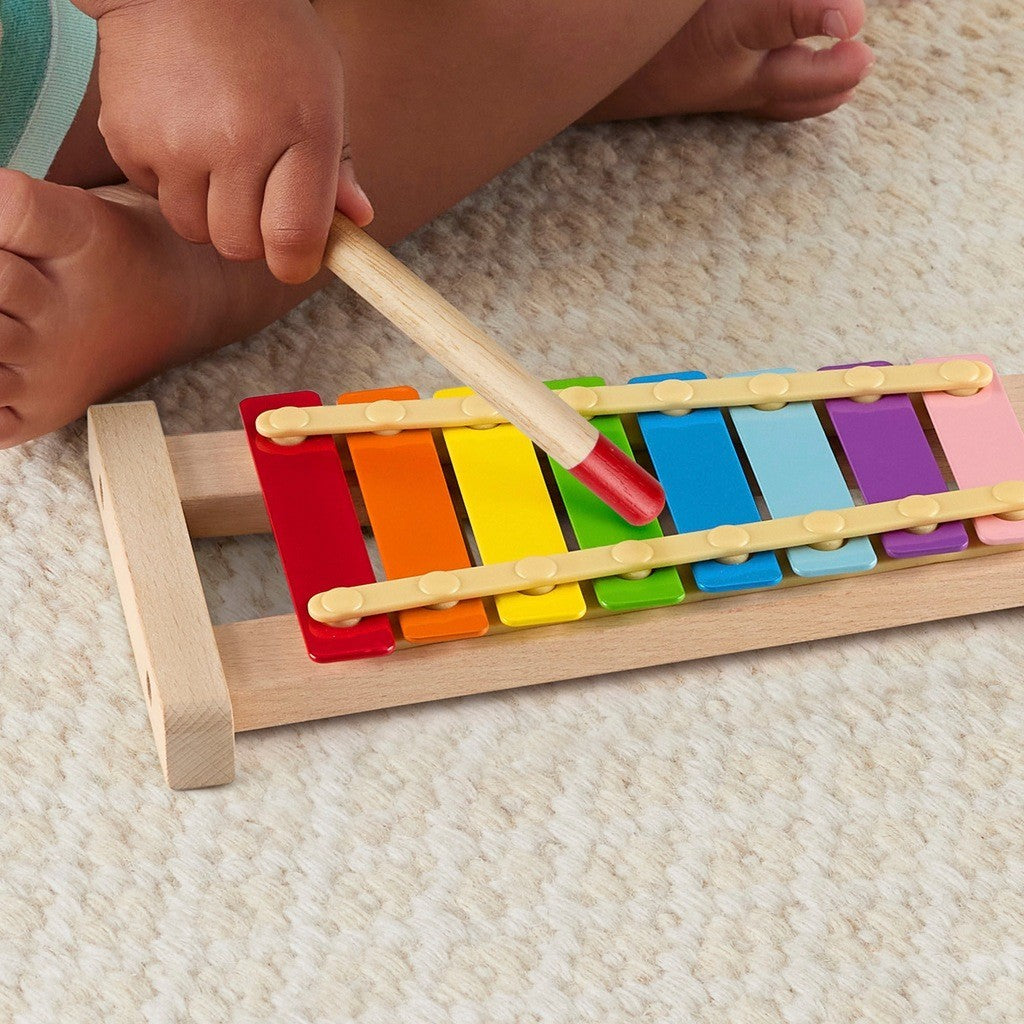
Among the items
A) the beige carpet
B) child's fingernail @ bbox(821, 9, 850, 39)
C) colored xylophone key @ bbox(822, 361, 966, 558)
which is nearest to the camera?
the beige carpet

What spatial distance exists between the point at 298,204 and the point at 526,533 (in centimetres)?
19

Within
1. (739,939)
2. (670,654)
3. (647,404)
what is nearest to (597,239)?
(647,404)

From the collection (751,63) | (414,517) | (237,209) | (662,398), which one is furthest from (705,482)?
(751,63)

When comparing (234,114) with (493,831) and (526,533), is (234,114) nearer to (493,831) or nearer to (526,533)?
(526,533)

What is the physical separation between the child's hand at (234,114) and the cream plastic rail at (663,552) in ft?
0.52

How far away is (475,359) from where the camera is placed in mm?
656

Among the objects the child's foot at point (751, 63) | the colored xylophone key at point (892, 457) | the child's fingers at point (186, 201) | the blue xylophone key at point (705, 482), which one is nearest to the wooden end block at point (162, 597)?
the child's fingers at point (186, 201)

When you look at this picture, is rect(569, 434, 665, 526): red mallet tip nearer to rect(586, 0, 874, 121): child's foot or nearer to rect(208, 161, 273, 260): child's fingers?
rect(208, 161, 273, 260): child's fingers

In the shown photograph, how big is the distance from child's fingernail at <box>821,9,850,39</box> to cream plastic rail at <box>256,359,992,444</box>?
300mm

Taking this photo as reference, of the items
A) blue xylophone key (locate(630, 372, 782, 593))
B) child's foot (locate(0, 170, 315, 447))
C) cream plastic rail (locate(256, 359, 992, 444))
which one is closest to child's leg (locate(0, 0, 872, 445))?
child's foot (locate(0, 170, 315, 447))

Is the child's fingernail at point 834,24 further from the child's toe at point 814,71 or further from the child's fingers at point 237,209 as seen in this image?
the child's fingers at point 237,209

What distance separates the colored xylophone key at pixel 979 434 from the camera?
761 mm

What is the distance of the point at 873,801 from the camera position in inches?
27.0

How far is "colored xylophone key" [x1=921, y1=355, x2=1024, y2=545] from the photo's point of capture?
761 mm
